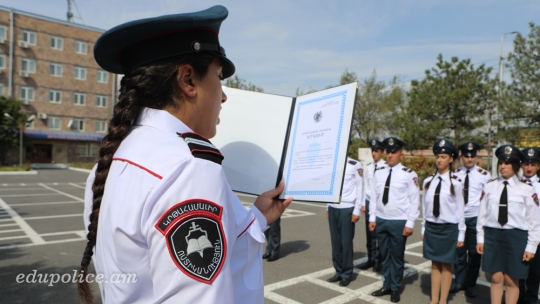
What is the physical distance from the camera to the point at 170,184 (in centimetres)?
93

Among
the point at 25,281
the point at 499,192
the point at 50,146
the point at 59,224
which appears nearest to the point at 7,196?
the point at 59,224

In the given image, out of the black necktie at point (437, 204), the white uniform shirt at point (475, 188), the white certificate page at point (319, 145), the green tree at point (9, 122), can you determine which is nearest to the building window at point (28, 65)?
the green tree at point (9, 122)

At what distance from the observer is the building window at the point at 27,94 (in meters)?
38.2

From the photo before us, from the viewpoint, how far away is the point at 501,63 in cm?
1791

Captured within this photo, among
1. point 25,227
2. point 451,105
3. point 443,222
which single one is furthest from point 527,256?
point 451,105

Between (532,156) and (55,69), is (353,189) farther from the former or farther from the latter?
(55,69)

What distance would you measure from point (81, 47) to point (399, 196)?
1718 inches

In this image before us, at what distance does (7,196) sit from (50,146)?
29023 millimetres

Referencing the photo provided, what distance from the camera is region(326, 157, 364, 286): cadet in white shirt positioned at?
5.56m

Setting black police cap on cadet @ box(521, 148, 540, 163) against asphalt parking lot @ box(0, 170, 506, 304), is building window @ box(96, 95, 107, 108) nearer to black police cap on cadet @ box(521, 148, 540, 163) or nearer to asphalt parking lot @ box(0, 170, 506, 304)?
asphalt parking lot @ box(0, 170, 506, 304)

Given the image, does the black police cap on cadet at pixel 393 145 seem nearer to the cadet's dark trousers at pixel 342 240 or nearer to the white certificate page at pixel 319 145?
the cadet's dark trousers at pixel 342 240

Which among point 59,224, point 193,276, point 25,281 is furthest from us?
point 59,224

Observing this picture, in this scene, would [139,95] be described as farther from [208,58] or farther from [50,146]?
[50,146]

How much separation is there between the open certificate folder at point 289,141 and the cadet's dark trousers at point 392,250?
12.9 feet
